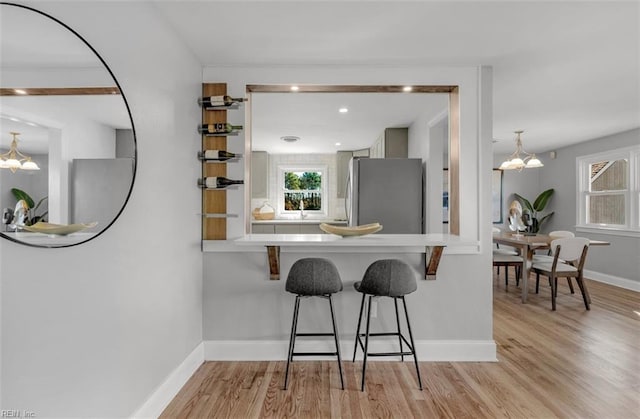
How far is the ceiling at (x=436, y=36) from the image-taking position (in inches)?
77.1

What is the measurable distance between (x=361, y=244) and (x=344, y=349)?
0.93 metres

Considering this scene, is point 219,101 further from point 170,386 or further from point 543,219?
point 543,219

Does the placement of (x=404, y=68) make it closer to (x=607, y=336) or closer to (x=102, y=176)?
(x=102, y=176)

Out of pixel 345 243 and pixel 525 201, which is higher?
pixel 525 201

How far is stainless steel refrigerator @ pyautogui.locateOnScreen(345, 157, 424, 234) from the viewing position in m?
3.70

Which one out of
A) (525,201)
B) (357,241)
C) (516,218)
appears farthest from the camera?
(525,201)

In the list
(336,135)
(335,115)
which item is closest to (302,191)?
(336,135)

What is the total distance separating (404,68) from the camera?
2.75m

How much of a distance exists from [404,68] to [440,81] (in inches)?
11.6

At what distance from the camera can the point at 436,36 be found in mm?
2275

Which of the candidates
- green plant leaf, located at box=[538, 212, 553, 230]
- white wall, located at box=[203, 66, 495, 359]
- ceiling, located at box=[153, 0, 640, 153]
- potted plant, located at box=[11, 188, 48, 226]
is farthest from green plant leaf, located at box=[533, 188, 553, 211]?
potted plant, located at box=[11, 188, 48, 226]

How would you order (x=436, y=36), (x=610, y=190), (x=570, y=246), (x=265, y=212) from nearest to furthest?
(x=436, y=36) → (x=570, y=246) → (x=610, y=190) → (x=265, y=212)

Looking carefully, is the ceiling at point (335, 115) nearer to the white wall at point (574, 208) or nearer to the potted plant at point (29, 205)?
the potted plant at point (29, 205)

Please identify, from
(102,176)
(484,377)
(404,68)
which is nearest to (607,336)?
(484,377)
